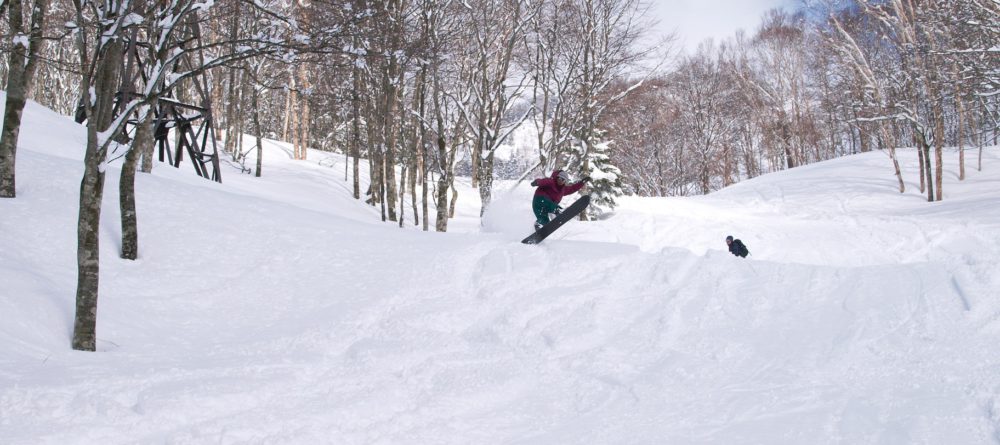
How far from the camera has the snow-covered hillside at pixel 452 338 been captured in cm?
379

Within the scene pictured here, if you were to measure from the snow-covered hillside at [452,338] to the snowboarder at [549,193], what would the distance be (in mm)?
911

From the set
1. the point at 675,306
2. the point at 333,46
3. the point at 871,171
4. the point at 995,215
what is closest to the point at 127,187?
the point at 333,46

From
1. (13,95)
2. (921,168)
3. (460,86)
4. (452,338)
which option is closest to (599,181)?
(460,86)

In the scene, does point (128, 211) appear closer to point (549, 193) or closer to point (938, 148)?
point (549, 193)

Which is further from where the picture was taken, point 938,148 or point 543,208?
point 938,148

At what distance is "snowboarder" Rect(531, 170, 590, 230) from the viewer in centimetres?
834

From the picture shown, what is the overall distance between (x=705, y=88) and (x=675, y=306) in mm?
29182

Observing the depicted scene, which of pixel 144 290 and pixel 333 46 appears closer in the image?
pixel 333 46

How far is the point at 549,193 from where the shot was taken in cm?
852

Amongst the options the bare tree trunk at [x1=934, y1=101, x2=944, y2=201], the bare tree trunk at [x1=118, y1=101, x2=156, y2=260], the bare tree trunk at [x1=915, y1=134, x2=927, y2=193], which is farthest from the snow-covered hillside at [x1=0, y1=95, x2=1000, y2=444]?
the bare tree trunk at [x1=915, y1=134, x2=927, y2=193]

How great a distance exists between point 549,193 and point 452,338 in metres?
3.71

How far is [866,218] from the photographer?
1563 centimetres

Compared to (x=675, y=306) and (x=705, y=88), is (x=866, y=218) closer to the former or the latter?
(x=675, y=306)

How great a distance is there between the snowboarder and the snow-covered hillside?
0.91 metres
